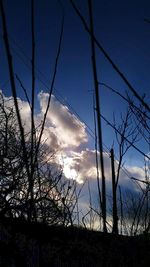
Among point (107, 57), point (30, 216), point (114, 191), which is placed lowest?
point (30, 216)

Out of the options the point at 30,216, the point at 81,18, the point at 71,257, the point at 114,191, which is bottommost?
the point at 30,216

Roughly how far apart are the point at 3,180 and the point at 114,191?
595cm

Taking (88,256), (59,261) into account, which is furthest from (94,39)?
(88,256)

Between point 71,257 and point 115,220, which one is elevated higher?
point 71,257

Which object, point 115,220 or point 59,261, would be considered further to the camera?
point 59,261

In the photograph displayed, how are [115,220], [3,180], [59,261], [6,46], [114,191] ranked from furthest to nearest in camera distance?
[59,261] < [3,180] < [114,191] < [115,220] < [6,46]

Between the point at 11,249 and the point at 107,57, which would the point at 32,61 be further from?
the point at 11,249

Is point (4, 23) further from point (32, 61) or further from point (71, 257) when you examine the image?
point (71, 257)

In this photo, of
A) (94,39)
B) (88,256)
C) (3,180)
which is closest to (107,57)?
(94,39)

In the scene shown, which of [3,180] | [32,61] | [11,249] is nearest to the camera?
[32,61]

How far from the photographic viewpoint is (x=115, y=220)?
131 cm

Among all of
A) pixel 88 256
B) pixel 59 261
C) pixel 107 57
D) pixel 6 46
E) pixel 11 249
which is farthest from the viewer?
pixel 88 256

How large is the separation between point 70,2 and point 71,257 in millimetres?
14490

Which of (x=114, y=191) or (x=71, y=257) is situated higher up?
(x=71, y=257)
